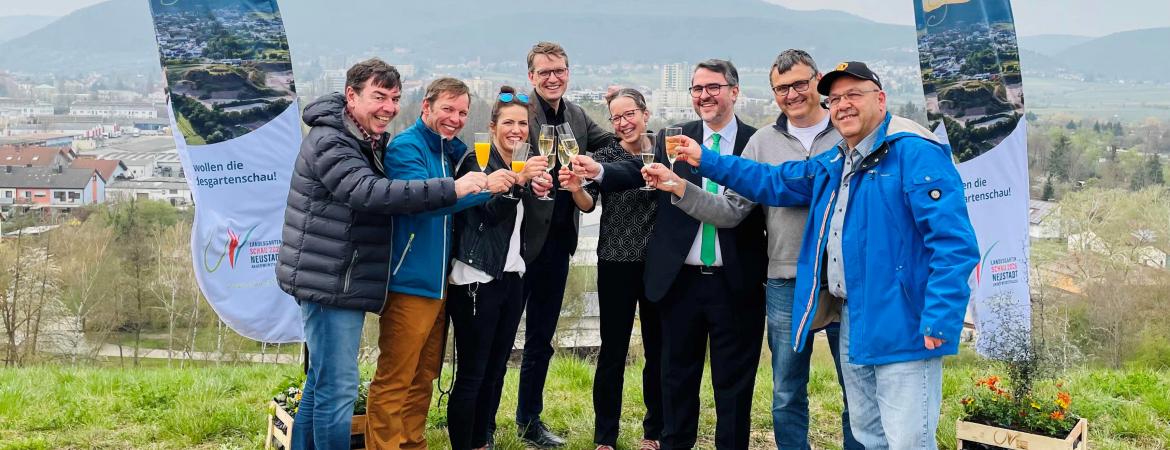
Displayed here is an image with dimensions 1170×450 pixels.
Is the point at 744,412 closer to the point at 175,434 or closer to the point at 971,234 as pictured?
the point at 971,234

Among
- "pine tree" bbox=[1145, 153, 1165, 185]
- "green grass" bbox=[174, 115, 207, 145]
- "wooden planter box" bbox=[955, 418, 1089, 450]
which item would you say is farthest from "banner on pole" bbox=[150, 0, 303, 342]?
"pine tree" bbox=[1145, 153, 1165, 185]

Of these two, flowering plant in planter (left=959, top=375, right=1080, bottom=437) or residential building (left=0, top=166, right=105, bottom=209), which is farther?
residential building (left=0, top=166, right=105, bottom=209)

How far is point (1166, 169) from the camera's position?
46.2 m

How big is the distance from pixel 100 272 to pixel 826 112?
106 feet

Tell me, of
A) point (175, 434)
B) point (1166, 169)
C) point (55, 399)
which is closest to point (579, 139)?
point (175, 434)

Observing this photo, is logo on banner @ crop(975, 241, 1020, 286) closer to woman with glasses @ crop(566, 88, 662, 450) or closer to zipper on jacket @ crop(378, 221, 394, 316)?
woman with glasses @ crop(566, 88, 662, 450)

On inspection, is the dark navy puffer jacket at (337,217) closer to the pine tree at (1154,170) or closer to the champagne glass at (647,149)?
the champagne glass at (647,149)

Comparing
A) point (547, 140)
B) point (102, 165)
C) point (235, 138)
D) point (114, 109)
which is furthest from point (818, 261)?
point (114, 109)

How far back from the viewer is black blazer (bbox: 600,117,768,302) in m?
4.41

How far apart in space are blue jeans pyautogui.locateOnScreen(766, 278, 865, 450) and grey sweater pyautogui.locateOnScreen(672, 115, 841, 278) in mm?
107

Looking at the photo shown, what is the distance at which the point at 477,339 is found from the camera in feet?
14.3

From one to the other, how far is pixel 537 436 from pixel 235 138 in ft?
10.2

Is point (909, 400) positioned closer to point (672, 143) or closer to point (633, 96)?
point (672, 143)

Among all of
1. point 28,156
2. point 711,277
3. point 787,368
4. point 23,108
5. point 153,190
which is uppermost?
point 23,108
